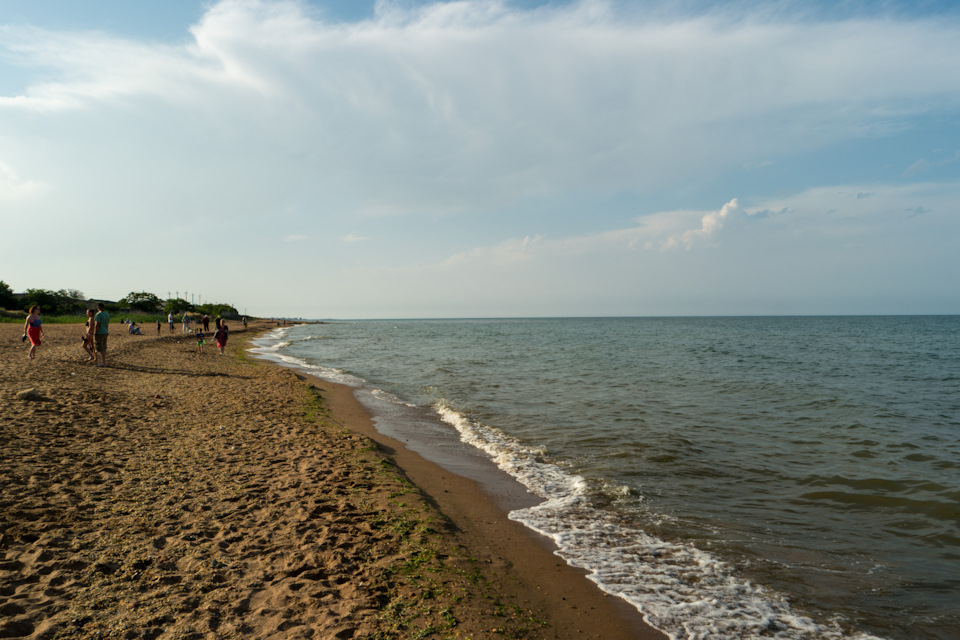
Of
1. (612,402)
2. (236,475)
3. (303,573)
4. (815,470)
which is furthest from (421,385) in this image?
(303,573)

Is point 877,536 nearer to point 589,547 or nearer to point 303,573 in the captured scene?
point 589,547

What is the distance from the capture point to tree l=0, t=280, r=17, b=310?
58.6 meters

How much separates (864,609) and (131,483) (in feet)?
29.6

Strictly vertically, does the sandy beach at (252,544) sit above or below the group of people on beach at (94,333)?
below

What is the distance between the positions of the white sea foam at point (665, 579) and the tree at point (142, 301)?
112 meters

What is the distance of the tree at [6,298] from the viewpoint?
5862 cm

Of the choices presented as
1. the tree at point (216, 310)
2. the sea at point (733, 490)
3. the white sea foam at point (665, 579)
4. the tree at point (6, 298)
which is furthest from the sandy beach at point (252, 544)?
the tree at point (216, 310)

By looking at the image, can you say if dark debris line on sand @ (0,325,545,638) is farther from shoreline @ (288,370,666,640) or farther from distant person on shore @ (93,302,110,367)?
distant person on shore @ (93,302,110,367)

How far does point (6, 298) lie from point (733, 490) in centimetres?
8265

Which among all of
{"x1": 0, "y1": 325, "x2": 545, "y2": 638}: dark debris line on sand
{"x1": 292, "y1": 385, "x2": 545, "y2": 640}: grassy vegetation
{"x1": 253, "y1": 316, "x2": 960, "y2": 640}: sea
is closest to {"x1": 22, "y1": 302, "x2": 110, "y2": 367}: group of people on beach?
{"x1": 0, "y1": 325, "x2": 545, "y2": 638}: dark debris line on sand

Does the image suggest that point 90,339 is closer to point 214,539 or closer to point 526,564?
point 214,539

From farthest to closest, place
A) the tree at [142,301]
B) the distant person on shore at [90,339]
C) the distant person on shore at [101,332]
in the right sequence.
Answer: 1. the tree at [142,301]
2. the distant person on shore at [90,339]
3. the distant person on shore at [101,332]

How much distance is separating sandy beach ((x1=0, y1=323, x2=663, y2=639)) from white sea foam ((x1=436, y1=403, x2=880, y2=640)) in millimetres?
272

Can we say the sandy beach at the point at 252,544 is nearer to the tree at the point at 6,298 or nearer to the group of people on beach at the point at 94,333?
the group of people on beach at the point at 94,333
